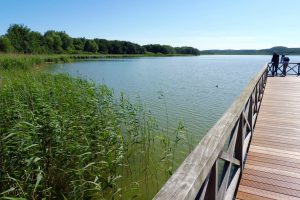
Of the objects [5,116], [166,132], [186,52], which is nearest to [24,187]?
[5,116]

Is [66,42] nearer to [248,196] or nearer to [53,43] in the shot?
[53,43]

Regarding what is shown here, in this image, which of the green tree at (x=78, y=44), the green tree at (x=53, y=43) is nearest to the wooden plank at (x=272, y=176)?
the green tree at (x=53, y=43)

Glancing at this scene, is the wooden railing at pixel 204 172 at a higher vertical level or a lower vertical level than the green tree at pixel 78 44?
lower

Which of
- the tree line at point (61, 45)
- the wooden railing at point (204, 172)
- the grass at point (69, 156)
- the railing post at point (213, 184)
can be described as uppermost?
the tree line at point (61, 45)

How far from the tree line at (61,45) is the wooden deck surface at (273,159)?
34.9m

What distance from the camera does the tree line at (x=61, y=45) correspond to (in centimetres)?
5166

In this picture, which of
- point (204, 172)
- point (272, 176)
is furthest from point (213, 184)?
point (272, 176)

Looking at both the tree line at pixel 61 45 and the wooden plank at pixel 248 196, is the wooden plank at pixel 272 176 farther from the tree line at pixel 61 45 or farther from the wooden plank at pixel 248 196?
the tree line at pixel 61 45

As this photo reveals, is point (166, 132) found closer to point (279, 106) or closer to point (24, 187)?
point (279, 106)

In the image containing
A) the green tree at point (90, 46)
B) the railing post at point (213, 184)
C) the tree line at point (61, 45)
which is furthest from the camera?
the green tree at point (90, 46)

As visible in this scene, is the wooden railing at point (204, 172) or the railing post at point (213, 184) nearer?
the wooden railing at point (204, 172)

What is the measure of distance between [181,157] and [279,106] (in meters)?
3.05

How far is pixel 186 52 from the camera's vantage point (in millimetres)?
143000

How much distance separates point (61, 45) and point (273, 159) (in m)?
83.2
